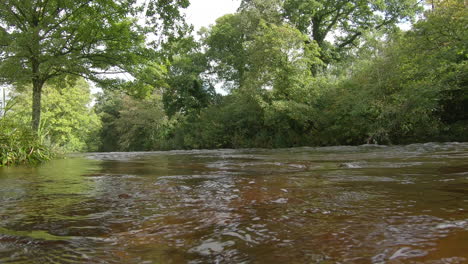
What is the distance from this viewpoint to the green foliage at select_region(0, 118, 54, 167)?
697 cm

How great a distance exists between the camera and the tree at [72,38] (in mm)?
9734

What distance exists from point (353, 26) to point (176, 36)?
2012 centimetres

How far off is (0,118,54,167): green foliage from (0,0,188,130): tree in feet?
10.6

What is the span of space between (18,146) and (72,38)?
17.8ft

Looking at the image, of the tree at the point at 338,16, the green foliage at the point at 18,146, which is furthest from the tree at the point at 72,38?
the tree at the point at 338,16

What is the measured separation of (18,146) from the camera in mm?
7352

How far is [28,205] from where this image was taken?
2.66 metres

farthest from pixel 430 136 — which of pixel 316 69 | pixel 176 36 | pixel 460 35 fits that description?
pixel 176 36

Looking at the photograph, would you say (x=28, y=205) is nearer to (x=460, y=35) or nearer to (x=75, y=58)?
(x=75, y=58)

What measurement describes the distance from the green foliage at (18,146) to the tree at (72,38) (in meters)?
3.23

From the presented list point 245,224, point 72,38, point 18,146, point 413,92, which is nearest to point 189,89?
point 72,38

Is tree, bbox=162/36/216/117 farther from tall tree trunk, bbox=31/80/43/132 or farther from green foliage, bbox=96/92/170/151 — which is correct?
tall tree trunk, bbox=31/80/43/132

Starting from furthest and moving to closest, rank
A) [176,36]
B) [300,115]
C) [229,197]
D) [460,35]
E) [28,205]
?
[300,115] → [460,35] → [176,36] → [229,197] → [28,205]

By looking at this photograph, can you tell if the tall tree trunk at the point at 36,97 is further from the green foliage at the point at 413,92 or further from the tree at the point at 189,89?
the tree at the point at 189,89
